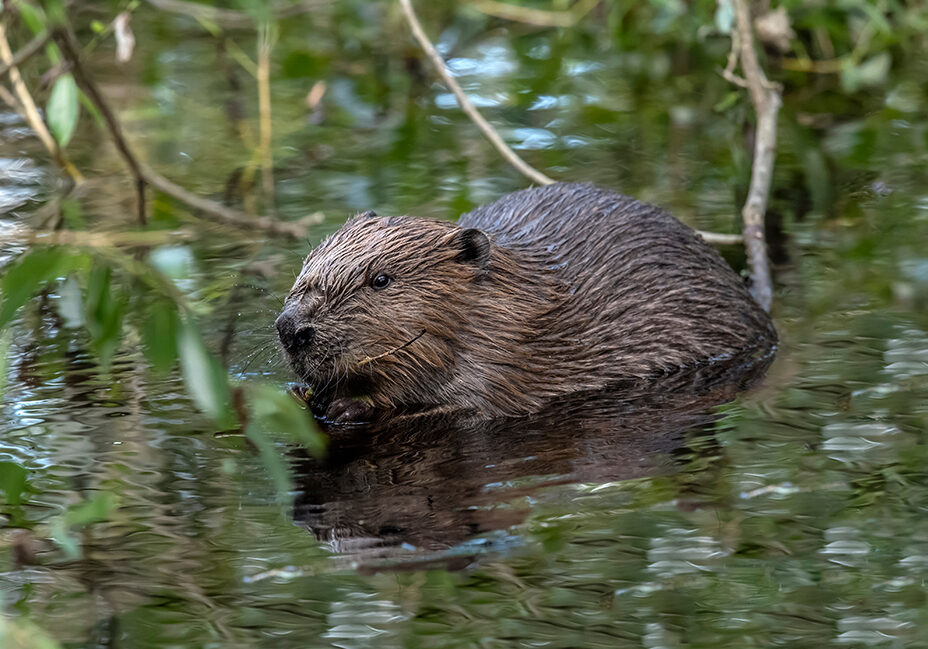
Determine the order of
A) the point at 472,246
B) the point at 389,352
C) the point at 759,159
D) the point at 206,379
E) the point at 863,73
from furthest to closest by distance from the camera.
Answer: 1. the point at 863,73
2. the point at 759,159
3. the point at 472,246
4. the point at 389,352
5. the point at 206,379

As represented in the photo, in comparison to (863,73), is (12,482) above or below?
below

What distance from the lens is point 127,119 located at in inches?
311

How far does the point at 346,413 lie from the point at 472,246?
2.21 ft

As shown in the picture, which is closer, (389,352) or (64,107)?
(64,107)

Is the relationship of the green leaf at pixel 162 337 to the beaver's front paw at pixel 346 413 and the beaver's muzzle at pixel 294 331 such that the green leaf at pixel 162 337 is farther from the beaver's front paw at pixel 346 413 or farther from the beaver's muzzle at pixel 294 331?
the beaver's front paw at pixel 346 413

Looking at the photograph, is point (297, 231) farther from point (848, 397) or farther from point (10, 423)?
point (848, 397)

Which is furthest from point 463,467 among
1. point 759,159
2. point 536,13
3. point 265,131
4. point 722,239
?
point 536,13

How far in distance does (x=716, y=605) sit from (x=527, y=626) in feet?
1.34

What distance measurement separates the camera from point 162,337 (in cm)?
220

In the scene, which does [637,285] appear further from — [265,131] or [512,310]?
[265,131]

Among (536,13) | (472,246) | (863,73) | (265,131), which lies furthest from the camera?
(536,13)

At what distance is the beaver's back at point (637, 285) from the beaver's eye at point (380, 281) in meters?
0.48

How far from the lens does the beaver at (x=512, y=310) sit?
4.27 metres

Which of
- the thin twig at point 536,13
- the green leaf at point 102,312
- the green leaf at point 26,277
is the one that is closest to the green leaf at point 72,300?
the green leaf at point 102,312
